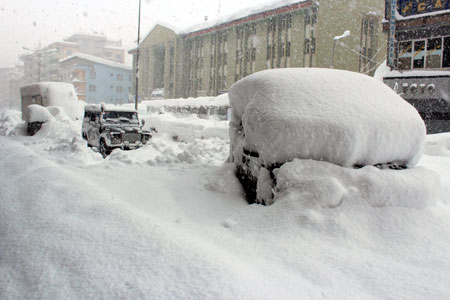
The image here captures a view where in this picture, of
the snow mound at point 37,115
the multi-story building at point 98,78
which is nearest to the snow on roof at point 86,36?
the multi-story building at point 98,78

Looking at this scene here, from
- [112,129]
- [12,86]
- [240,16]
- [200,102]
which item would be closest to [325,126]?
[112,129]

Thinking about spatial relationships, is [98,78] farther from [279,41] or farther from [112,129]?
[112,129]

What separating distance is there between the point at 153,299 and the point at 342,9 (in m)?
31.7

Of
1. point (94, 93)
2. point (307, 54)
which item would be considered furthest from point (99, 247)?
point (94, 93)

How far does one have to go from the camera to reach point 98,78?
204 ft

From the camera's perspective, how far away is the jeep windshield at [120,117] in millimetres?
10938

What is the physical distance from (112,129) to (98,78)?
56994 millimetres

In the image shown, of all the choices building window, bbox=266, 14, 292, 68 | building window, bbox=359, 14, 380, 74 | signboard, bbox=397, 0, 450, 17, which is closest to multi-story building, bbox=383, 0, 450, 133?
signboard, bbox=397, 0, 450, 17

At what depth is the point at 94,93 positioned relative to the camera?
61875 mm

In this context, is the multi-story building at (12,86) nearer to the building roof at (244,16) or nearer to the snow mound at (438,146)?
the building roof at (244,16)

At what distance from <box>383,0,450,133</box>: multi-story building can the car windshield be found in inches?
613

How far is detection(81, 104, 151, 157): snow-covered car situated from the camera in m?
9.84

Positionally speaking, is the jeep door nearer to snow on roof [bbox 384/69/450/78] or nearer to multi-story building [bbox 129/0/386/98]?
snow on roof [bbox 384/69/450/78]

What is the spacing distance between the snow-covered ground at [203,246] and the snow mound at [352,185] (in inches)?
3.0
